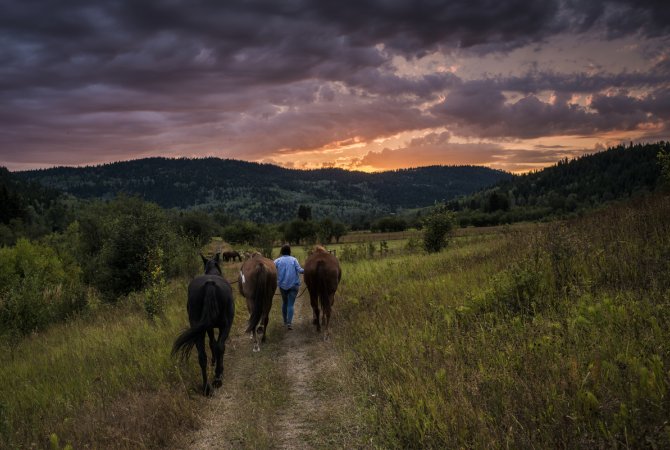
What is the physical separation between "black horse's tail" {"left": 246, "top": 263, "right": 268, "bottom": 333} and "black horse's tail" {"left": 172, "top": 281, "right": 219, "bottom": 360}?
2.61 m

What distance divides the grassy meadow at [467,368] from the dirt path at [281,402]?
0.21 ft

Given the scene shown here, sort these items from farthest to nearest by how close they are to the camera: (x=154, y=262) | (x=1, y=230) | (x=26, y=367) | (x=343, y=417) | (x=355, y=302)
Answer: (x=1, y=230) → (x=154, y=262) → (x=355, y=302) → (x=26, y=367) → (x=343, y=417)

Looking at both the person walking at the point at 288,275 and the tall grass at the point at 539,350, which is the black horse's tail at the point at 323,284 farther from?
the tall grass at the point at 539,350

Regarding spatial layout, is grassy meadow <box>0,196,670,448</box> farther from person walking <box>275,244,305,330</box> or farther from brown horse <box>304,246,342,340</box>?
person walking <box>275,244,305,330</box>

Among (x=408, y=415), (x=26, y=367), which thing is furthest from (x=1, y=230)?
(x=408, y=415)

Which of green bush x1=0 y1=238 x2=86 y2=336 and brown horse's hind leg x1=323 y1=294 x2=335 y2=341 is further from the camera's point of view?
green bush x1=0 y1=238 x2=86 y2=336

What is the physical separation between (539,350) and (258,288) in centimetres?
749

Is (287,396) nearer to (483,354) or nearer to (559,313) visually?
(483,354)

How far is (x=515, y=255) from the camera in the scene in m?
11.8

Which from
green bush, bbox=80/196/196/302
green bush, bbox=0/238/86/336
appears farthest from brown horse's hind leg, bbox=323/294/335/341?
green bush, bbox=0/238/86/336

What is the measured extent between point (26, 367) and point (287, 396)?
30.3ft

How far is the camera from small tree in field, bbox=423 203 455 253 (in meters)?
30.0

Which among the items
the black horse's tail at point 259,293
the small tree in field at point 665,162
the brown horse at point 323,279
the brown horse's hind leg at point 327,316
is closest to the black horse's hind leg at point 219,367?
the black horse's tail at point 259,293

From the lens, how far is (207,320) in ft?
26.1
